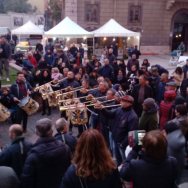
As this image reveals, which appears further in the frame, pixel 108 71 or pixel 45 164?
pixel 108 71

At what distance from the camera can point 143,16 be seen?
31.4m

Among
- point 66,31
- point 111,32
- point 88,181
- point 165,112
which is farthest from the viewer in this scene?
point 111,32

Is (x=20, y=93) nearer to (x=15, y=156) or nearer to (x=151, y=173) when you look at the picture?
(x=15, y=156)

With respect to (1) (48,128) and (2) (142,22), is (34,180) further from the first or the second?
(2) (142,22)

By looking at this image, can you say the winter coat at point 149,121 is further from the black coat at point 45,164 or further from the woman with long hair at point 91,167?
the woman with long hair at point 91,167

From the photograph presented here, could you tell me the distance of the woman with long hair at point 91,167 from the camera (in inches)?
115

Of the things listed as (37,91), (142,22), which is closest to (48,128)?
(37,91)

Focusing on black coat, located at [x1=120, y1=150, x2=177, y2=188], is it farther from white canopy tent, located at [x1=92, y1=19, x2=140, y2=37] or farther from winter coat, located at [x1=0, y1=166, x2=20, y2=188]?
white canopy tent, located at [x1=92, y1=19, x2=140, y2=37]

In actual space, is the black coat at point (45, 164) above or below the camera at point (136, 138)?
below

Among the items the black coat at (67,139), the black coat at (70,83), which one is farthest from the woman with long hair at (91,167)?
the black coat at (70,83)

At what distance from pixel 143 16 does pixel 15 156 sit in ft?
95.0

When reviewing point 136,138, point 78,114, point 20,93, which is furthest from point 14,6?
point 136,138

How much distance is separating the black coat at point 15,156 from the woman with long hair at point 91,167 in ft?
4.63

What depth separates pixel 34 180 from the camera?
3.84 meters
